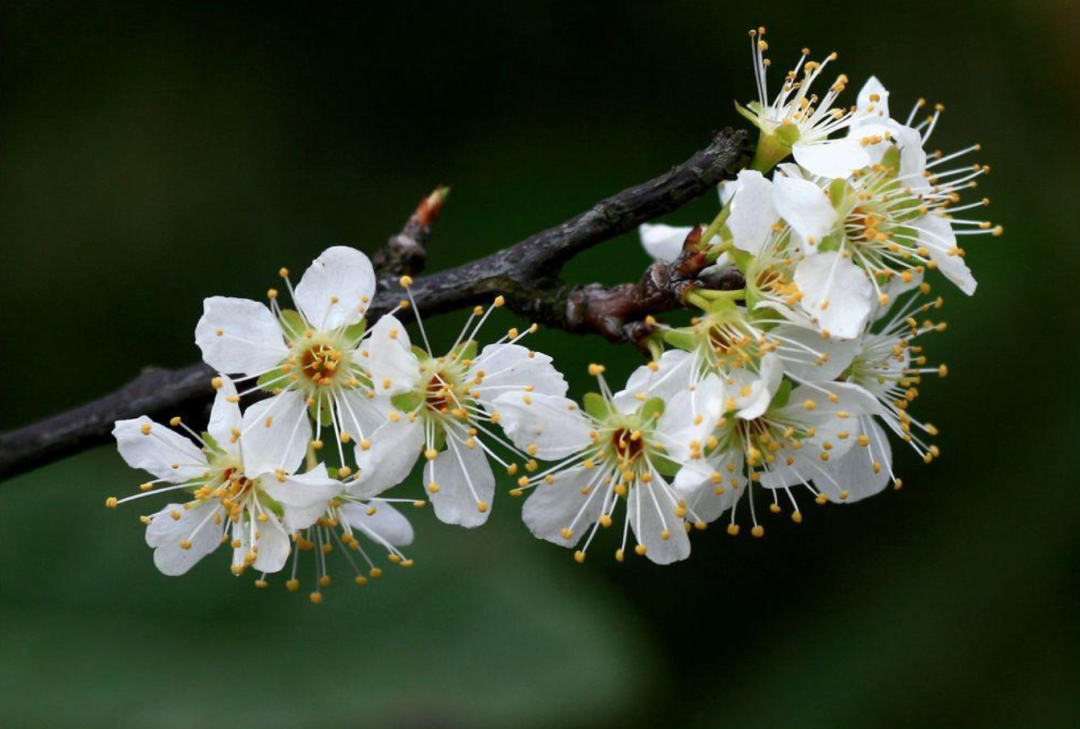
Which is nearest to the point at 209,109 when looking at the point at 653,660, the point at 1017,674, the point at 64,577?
the point at 64,577

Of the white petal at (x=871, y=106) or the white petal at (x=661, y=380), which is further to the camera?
the white petal at (x=871, y=106)

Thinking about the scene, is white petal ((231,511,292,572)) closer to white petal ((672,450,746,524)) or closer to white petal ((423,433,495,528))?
white petal ((423,433,495,528))

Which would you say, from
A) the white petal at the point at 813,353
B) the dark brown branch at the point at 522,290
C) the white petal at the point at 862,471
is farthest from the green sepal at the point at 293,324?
the white petal at the point at 862,471

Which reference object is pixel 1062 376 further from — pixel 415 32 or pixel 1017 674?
pixel 415 32

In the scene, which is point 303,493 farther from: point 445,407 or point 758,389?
point 758,389

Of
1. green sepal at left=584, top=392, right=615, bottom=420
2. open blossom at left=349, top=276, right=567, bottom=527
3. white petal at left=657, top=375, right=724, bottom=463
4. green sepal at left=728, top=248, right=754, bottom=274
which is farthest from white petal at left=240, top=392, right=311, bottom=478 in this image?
green sepal at left=728, top=248, right=754, bottom=274

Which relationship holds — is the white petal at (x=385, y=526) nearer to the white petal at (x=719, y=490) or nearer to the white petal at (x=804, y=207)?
the white petal at (x=719, y=490)

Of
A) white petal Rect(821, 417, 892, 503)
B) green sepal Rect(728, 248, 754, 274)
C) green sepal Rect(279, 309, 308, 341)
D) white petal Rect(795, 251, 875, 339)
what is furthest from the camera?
white petal Rect(821, 417, 892, 503)
